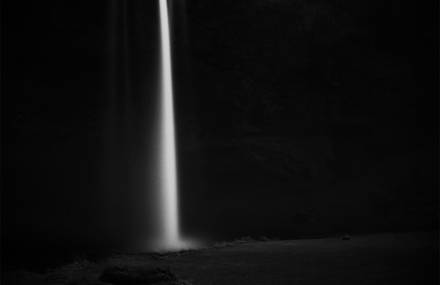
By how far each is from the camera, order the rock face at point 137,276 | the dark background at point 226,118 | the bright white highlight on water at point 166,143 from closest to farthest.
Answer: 1. the rock face at point 137,276
2. the dark background at point 226,118
3. the bright white highlight on water at point 166,143

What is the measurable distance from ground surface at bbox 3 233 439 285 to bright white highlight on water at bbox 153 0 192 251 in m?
6.18

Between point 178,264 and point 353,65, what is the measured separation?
44.0ft

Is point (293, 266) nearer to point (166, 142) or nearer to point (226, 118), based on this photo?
point (166, 142)

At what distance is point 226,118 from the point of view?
673 inches

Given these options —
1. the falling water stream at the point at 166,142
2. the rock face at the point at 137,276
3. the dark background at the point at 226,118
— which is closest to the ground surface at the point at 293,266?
the rock face at the point at 137,276

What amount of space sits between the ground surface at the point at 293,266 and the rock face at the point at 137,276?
0.8 inches

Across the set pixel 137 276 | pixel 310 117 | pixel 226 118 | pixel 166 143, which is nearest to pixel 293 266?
pixel 137 276

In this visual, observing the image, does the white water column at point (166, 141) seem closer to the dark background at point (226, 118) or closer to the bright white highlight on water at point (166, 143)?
the bright white highlight on water at point (166, 143)

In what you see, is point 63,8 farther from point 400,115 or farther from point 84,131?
point 400,115

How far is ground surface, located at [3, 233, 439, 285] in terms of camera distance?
20.6ft

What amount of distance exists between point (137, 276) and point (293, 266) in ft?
10.1

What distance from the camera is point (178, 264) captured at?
8.34m

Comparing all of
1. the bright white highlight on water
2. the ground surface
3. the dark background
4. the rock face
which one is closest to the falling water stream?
the bright white highlight on water

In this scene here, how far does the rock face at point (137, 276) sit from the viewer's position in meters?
6.00
